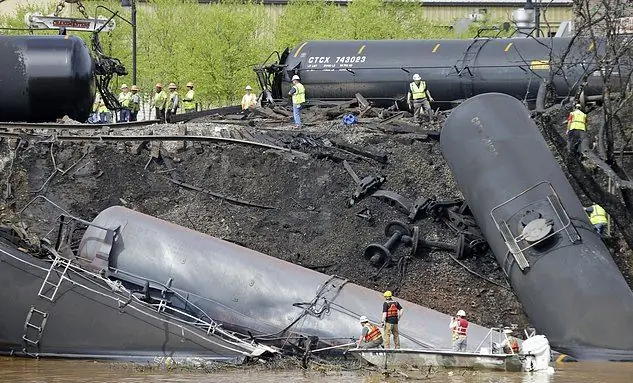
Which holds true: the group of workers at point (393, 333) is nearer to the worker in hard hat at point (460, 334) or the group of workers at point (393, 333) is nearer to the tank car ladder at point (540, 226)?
the worker in hard hat at point (460, 334)

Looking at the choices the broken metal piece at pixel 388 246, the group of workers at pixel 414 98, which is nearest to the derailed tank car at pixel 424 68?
the group of workers at pixel 414 98

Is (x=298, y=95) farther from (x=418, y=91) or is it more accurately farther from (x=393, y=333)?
(x=393, y=333)

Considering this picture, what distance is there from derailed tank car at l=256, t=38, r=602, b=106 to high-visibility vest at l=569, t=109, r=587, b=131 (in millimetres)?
6824

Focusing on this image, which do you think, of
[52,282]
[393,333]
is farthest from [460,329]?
[52,282]

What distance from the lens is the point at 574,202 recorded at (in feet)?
69.1

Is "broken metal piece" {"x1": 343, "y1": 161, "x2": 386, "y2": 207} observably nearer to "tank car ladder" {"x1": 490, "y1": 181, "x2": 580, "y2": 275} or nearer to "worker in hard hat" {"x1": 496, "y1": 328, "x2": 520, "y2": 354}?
"tank car ladder" {"x1": 490, "y1": 181, "x2": 580, "y2": 275}

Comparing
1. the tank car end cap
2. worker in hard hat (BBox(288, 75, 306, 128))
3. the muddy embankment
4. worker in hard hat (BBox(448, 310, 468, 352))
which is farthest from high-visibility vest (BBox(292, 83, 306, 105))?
worker in hard hat (BBox(448, 310, 468, 352))

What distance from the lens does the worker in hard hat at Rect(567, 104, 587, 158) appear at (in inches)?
828

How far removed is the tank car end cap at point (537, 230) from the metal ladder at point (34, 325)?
821 cm

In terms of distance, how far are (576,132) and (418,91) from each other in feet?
31.0

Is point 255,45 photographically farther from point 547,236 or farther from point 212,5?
point 547,236

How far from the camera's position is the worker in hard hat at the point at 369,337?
18.2m

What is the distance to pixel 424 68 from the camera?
33125 mm

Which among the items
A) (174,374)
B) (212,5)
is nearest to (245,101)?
(174,374)
